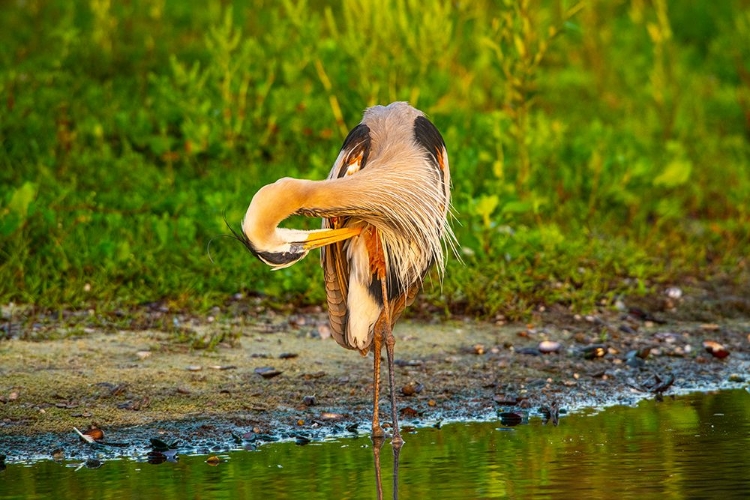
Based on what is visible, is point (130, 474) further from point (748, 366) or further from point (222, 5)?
point (222, 5)

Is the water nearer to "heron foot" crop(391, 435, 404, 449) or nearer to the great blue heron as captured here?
"heron foot" crop(391, 435, 404, 449)

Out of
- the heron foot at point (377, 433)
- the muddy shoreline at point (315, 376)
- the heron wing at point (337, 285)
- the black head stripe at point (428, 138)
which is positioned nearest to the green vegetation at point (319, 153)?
the muddy shoreline at point (315, 376)

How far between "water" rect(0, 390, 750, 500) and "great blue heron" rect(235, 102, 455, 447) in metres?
0.42

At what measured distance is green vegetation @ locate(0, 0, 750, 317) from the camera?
23.6 feet

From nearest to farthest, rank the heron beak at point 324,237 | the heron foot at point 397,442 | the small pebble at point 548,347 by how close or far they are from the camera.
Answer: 1. the heron beak at point 324,237
2. the heron foot at point 397,442
3. the small pebble at point 548,347

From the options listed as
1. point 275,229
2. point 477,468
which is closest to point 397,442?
point 477,468

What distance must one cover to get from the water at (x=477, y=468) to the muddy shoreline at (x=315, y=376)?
0.92ft

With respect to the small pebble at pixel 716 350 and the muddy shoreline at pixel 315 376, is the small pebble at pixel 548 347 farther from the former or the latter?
the small pebble at pixel 716 350

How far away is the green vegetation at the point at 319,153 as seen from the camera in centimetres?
720

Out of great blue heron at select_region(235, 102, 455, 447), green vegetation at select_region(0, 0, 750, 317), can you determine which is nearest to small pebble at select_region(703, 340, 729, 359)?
green vegetation at select_region(0, 0, 750, 317)

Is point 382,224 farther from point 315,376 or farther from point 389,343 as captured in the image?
point 315,376

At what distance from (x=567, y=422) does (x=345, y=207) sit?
1.52 m

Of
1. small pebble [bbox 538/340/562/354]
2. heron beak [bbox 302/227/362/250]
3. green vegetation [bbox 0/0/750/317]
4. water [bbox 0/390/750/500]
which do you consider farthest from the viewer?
green vegetation [bbox 0/0/750/317]

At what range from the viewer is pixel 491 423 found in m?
5.42
